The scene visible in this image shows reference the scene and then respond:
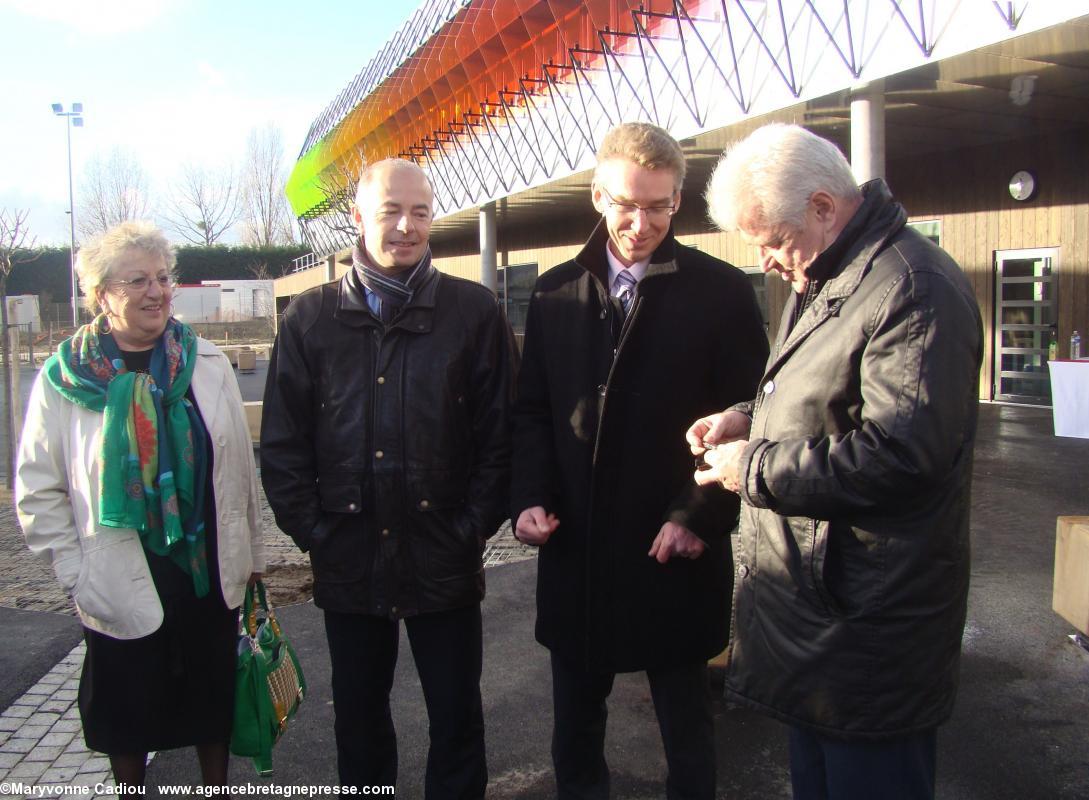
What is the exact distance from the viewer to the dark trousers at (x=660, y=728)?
260 cm

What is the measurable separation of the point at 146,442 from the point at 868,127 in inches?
401

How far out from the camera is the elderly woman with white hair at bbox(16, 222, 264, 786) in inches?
108

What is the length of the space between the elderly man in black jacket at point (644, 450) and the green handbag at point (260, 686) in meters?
1.03

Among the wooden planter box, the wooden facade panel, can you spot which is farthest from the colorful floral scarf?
the wooden facade panel

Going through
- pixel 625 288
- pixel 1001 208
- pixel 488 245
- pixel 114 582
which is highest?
pixel 488 245

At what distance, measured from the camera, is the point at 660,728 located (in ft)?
9.05

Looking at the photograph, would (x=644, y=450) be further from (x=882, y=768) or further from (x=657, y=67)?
(x=657, y=67)

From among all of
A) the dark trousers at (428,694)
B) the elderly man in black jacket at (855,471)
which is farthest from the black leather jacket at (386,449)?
the elderly man in black jacket at (855,471)

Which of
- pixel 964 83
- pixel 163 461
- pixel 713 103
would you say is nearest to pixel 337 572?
pixel 163 461

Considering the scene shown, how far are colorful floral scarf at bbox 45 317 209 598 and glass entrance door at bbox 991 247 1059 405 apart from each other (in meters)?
13.7

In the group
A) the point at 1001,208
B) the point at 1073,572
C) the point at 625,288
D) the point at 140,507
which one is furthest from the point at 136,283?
the point at 1001,208

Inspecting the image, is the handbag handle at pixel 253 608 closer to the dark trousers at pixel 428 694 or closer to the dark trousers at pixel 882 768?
the dark trousers at pixel 428 694

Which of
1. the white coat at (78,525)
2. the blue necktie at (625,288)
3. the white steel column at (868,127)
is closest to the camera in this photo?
the blue necktie at (625,288)

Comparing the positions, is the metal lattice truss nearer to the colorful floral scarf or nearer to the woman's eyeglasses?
the woman's eyeglasses
